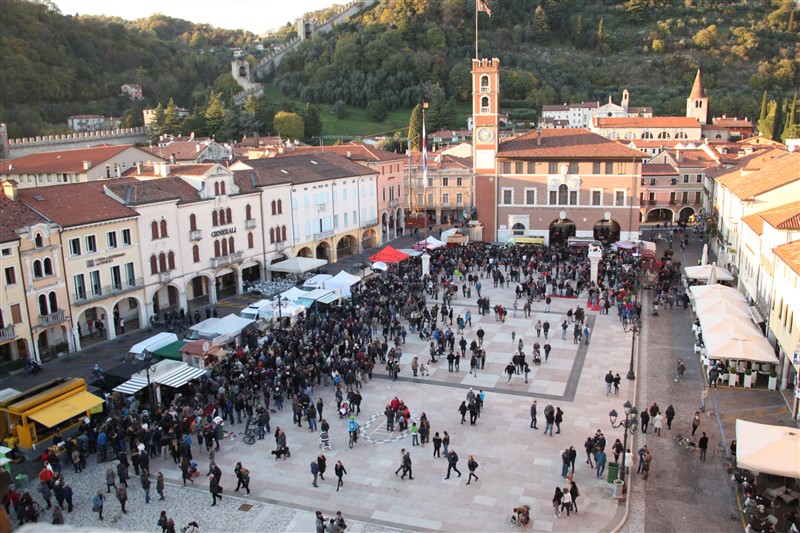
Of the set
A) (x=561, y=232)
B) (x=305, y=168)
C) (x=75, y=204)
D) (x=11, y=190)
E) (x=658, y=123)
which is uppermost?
(x=658, y=123)

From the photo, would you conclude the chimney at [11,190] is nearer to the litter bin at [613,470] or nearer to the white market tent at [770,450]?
the litter bin at [613,470]

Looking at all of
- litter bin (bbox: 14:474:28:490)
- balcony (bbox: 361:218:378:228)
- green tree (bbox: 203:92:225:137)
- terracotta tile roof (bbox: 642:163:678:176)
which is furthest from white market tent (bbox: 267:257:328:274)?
green tree (bbox: 203:92:225:137)

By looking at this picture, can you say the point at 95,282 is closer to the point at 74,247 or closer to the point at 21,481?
the point at 74,247

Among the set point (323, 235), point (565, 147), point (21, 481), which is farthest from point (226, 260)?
point (565, 147)

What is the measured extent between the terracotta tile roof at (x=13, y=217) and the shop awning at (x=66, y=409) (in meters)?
10.3

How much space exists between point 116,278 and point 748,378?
3007cm

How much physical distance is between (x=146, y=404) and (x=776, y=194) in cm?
3310

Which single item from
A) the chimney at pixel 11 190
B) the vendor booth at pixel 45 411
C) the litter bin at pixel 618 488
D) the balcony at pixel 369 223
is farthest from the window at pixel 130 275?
the litter bin at pixel 618 488

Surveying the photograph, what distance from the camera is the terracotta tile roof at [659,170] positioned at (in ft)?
221

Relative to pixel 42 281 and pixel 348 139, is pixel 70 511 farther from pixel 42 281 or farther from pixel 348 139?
pixel 348 139

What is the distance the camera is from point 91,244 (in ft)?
108

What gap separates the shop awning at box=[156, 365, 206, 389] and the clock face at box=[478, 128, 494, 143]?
118ft

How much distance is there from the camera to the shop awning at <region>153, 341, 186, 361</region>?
27.1 metres

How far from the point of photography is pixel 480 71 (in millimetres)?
55719
